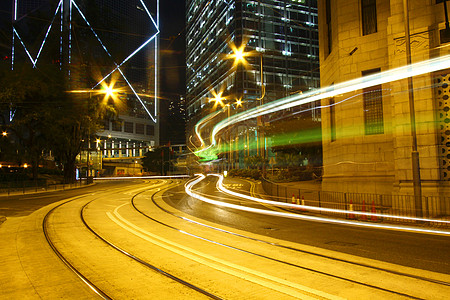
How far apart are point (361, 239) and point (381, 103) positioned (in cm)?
1137

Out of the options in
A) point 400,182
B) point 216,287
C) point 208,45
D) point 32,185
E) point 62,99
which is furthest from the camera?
point 208,45

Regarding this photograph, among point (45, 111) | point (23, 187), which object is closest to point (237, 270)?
point (23, 187)

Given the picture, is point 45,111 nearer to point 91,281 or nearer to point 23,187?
point 23,187

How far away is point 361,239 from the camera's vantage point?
411 inches

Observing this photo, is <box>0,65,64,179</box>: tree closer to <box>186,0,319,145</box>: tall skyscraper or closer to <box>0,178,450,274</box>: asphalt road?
<box>0,178,450,274</box>: asphalt road

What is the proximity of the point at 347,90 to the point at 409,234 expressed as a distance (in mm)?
10732

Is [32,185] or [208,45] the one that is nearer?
[32,185]

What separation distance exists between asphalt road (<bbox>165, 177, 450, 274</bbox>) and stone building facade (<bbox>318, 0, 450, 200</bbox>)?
5.35m

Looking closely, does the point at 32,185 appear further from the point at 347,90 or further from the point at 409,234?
the point at 409,234

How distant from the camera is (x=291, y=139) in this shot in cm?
4575

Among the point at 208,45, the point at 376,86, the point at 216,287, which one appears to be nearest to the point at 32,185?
the point at 376,86

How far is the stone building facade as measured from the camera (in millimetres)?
15516

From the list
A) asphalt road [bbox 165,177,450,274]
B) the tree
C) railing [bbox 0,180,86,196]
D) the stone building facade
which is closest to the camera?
asphalt road [bbox 165,177,450,274]

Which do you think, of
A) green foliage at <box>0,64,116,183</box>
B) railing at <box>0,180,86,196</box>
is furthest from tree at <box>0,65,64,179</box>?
railing at <box>0,180,86,196</box>
